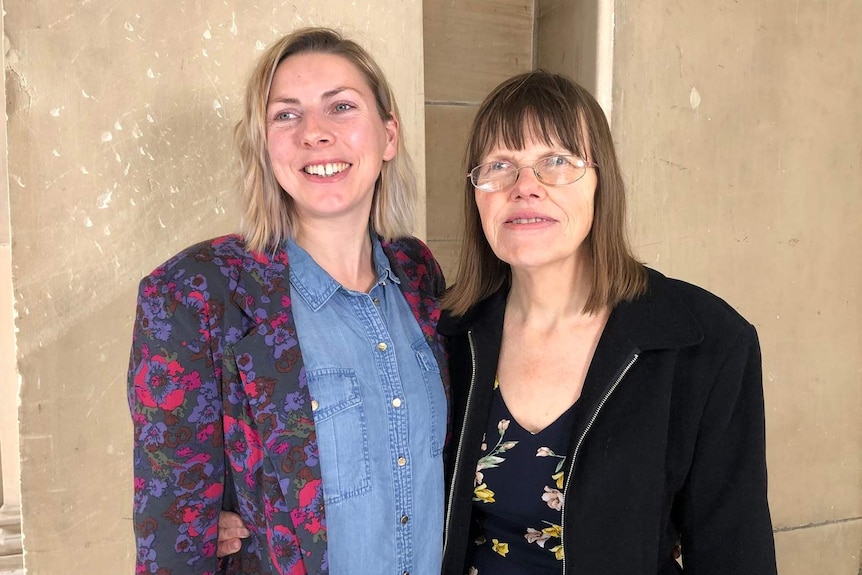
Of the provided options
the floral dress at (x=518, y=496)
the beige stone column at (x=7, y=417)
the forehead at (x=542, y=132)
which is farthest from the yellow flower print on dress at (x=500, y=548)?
the beige stone column at (x=7, y=417)

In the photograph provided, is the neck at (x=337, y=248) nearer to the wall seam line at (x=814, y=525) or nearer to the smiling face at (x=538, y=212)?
the smiling face at (x=538, y=212)

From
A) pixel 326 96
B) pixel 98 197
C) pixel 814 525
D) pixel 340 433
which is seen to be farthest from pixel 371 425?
pixel 814 525

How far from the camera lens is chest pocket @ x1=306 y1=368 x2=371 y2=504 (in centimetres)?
139

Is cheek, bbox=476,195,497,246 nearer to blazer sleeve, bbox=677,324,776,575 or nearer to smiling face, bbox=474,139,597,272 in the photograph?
smiling face, bbox=474,139,597,272

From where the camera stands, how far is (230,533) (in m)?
1.44

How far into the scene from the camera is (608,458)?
1405 mm

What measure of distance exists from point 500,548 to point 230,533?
60 cm

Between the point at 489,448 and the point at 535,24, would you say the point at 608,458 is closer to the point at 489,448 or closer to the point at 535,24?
the point at 489,448

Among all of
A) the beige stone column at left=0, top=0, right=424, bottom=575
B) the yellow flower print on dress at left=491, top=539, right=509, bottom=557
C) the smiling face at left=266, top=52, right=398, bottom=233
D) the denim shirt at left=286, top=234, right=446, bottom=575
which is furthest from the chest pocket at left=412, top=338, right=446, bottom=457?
the beige stone column at left=0, top=0, right=424, bottom=575

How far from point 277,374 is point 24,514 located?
1253 mm

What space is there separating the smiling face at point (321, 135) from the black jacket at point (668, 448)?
27.0 inches

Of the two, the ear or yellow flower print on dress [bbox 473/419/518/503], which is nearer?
yellow flower print on dress [bbox 473/419/518/503]

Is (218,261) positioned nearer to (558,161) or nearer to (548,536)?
(558,161)

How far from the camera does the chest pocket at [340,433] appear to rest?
1.39 meters
